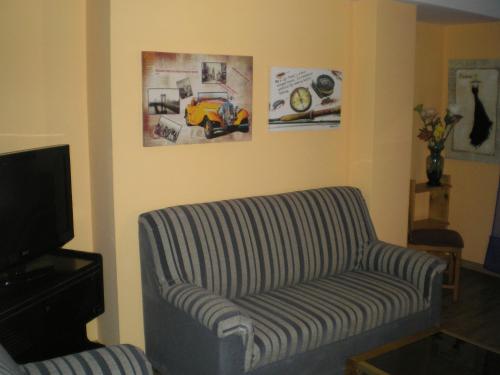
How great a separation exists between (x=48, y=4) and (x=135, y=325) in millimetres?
1871

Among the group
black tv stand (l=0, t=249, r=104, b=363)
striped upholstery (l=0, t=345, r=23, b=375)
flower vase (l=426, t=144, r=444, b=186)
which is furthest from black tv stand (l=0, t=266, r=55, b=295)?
flower vase (l=426, t=144, r=444, b=186)

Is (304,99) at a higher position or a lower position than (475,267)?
higher

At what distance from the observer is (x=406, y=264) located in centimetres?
327

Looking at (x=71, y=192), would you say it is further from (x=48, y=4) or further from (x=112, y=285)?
(x=48, y=4)

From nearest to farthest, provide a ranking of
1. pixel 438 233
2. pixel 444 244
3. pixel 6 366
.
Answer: pixel 6 366 → pixel 444 244 → pixel 438 233

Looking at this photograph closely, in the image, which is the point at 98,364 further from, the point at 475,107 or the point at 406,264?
the point at 475,107

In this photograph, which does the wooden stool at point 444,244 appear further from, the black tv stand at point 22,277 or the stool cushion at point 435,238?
the black tv stand at point 22,277

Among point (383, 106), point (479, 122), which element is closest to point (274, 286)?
point (383, 106)

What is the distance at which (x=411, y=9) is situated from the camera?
3785mm

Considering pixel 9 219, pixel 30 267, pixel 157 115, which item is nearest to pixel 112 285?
pixel 30 267

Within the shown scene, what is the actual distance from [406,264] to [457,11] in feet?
6.76

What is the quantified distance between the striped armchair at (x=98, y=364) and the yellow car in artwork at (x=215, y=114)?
56.9 inches

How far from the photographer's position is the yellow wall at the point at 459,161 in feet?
15.1

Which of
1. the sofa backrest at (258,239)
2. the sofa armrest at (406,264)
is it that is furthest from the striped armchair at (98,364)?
the sofa armrest at (406,264)
